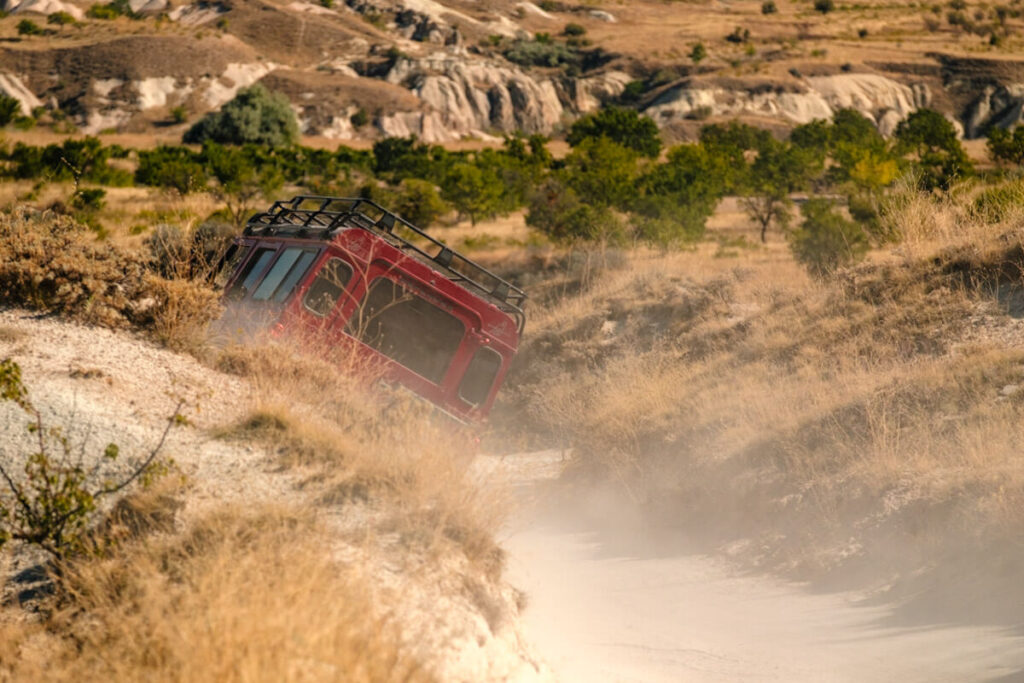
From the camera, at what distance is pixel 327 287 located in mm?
9000

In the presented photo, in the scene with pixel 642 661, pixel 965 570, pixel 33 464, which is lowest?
pixel 642 661

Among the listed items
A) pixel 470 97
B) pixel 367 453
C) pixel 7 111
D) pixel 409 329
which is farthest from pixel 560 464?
pixel 470 97

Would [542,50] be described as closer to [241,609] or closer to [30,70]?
[30,70]

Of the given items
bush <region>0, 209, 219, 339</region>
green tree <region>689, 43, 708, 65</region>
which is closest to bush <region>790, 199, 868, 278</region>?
bush <region>0, 209, 219, 339</region>

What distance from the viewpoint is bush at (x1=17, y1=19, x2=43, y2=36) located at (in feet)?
296

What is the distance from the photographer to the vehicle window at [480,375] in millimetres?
9289

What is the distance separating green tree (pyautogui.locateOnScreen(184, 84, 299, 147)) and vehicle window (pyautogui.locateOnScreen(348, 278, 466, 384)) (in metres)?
64.5

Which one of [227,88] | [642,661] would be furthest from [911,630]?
[227,88]

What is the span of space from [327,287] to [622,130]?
60.4 meters

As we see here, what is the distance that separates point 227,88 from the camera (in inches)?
3354

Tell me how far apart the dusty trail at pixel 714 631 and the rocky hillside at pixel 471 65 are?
7335 centimetres

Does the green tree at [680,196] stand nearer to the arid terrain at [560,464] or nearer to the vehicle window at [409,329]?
the arid terrain at [560,464]

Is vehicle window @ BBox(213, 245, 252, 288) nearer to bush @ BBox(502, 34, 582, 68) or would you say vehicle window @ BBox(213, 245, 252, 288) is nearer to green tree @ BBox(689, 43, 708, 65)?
green tree @ BBox(689, 43, 708, 65)

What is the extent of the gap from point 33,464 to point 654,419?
9.33m
